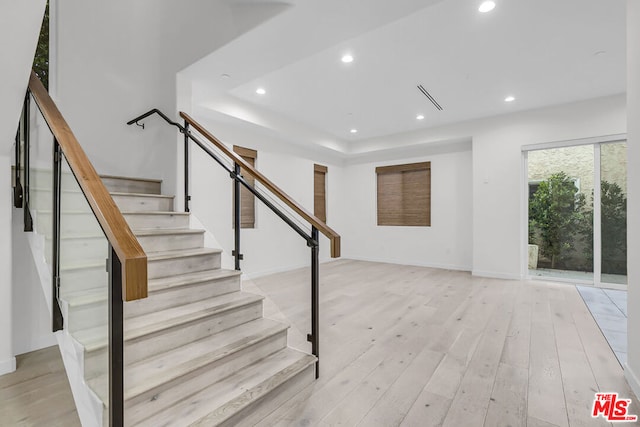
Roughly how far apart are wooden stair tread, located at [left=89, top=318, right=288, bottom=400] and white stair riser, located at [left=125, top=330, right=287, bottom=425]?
1.2 inches

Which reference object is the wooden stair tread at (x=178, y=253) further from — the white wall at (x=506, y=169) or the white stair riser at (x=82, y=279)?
the white wall at (x=506, y=169)

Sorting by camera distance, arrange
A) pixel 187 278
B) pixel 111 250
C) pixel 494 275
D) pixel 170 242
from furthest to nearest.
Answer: pixel 494 275 → pixel 170 242 → pixel 187 278 → pixel 111 250

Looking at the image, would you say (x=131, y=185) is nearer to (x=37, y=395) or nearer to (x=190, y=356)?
(x=37, y=395)

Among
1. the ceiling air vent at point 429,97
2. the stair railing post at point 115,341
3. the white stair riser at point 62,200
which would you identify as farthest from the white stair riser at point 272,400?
the ceiling air vent at point 429,97

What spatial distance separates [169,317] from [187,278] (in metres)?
0.39

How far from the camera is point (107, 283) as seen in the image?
1.16 m

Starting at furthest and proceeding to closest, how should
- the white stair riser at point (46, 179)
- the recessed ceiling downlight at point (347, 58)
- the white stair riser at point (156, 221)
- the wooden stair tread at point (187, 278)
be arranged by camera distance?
the recessed ceiling downlight at point (347, 58) → the white stair riser at point (156, 221) → the wooden stair tread at point (187, 278) → the white stair riser at point (46, 179)

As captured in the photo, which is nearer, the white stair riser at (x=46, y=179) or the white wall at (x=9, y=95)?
the white wall at (x=9, y=95)

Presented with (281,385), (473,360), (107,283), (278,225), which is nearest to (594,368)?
(473,360)

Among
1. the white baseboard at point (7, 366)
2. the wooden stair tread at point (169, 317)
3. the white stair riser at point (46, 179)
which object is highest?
the white stair riser at point (46, 179)

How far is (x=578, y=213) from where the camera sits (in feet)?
15.7

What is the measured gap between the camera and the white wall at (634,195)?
6.19 feet

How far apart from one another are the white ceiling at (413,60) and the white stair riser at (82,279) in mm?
2135

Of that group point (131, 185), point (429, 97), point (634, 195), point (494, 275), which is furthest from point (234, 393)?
point (494, 275)
